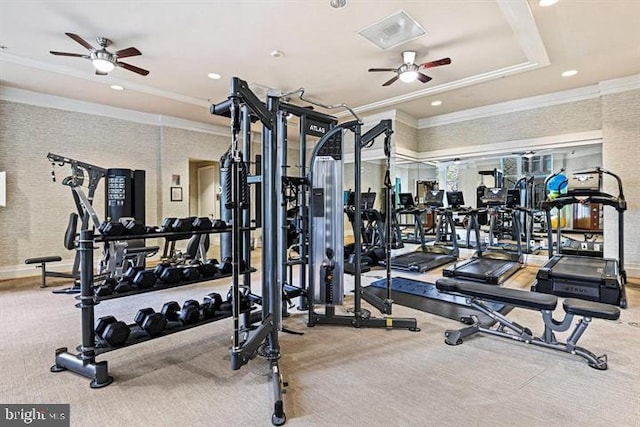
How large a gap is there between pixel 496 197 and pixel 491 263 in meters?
1.37

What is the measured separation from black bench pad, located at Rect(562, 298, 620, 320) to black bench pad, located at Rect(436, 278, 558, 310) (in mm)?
103

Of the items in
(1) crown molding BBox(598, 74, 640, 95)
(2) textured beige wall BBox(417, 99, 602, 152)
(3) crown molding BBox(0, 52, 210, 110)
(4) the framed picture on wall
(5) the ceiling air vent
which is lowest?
(4) the framed picture on wall

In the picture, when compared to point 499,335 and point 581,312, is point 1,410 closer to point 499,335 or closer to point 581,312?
point 499,335

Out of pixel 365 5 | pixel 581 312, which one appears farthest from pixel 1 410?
pixel 365 5

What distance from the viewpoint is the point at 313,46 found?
164 inches

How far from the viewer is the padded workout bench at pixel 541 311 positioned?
246 centimetres

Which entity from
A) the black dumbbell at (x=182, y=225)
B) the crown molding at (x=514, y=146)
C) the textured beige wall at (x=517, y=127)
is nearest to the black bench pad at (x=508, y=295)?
the black dumbbell at (x=182, y=225)

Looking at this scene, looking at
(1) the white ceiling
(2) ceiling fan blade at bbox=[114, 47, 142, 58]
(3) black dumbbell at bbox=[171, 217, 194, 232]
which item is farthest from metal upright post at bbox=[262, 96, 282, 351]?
(2) ceiling fan blade at bbox=[114, 47, 142, 58]

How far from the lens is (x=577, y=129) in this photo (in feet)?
19.1

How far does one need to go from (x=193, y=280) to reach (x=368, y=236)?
4.91 meters

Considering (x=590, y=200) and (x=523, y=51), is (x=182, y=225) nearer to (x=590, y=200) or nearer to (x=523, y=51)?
(x=523, y=51)

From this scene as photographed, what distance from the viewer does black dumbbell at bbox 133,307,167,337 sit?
2.44 metres

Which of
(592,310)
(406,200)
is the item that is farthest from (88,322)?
(406,200)

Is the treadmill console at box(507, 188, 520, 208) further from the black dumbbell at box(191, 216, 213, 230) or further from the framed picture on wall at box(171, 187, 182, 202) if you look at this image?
the framed picture on wall at box(171, 187, 182, 202)
